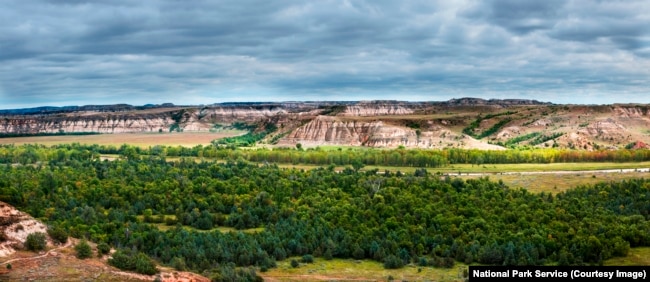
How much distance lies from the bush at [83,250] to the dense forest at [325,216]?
34.5 feet

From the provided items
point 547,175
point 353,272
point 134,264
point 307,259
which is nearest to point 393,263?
point 353,272

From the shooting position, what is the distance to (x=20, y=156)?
180m

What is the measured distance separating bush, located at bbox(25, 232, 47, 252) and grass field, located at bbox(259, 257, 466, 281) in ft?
76.0

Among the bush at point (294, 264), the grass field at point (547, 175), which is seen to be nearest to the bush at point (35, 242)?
the bush at point (294, 264)

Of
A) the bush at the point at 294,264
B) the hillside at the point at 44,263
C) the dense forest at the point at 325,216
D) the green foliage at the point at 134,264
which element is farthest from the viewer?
the dense forest at the point at 325,216

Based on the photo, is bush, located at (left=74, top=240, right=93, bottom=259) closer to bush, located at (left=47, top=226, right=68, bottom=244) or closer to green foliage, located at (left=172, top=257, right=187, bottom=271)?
bush, located at (left=47, top=226, right=68, bottom=244)

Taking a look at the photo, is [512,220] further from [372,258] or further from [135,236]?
[135,236]

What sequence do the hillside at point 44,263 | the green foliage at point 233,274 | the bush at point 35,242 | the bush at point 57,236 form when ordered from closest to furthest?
the hillside at point 44,263 < the bush at point 35,242 < the bush at point 57,236 < the green foliage at point 233,274

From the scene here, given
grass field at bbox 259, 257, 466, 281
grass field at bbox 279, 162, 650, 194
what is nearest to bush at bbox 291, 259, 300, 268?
grass field at bbox 259, 257, 466, 281

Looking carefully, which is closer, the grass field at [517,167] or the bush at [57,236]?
the bush at [57,236]

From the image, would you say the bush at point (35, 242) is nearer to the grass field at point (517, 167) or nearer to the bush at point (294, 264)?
the bush at point (294, 264)

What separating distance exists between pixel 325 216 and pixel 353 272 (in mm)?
23012

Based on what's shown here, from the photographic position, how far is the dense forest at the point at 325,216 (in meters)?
79.1

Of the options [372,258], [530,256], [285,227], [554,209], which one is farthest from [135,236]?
[554,209]
